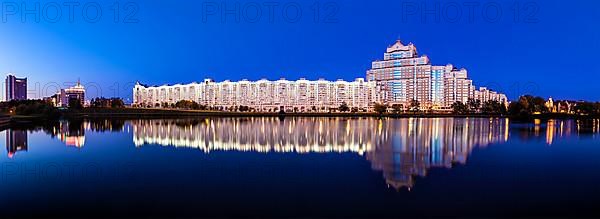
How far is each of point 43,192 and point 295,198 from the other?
566 cm

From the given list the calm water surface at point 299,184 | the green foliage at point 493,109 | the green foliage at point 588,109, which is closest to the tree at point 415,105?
the green foliage at point 493,109

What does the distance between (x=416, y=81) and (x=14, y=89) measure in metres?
181

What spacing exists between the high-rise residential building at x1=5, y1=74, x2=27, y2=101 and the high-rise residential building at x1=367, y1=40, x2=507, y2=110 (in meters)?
164

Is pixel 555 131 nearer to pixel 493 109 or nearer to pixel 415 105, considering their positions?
pixel 493 109

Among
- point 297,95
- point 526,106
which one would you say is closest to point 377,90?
point 297,95

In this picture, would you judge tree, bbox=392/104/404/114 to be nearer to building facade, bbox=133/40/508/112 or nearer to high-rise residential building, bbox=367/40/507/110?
building facade, bbox=133/40/508/112

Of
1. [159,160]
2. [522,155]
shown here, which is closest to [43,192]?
[159,160]

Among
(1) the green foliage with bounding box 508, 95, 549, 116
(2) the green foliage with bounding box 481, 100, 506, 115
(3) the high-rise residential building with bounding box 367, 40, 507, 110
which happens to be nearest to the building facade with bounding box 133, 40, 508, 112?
(3) the high-rise residential building with bounding box 367, 40, 507, 110

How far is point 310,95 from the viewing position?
474 feet

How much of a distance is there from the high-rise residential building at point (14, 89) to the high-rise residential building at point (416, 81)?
164 meters

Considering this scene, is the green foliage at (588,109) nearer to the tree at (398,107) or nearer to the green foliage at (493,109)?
the green foliage at (493,109)

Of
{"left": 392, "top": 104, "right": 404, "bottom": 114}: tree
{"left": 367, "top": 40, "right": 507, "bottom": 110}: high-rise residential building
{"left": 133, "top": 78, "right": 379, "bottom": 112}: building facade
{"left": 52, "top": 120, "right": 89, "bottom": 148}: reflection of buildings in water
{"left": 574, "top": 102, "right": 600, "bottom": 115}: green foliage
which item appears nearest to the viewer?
{"left": 52, "top": 120, "right": 89, "bottom": 148}: reflection of buildings in water

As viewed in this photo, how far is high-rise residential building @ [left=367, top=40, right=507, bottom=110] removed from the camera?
437ft

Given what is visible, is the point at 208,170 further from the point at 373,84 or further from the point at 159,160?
the point at 373,84
